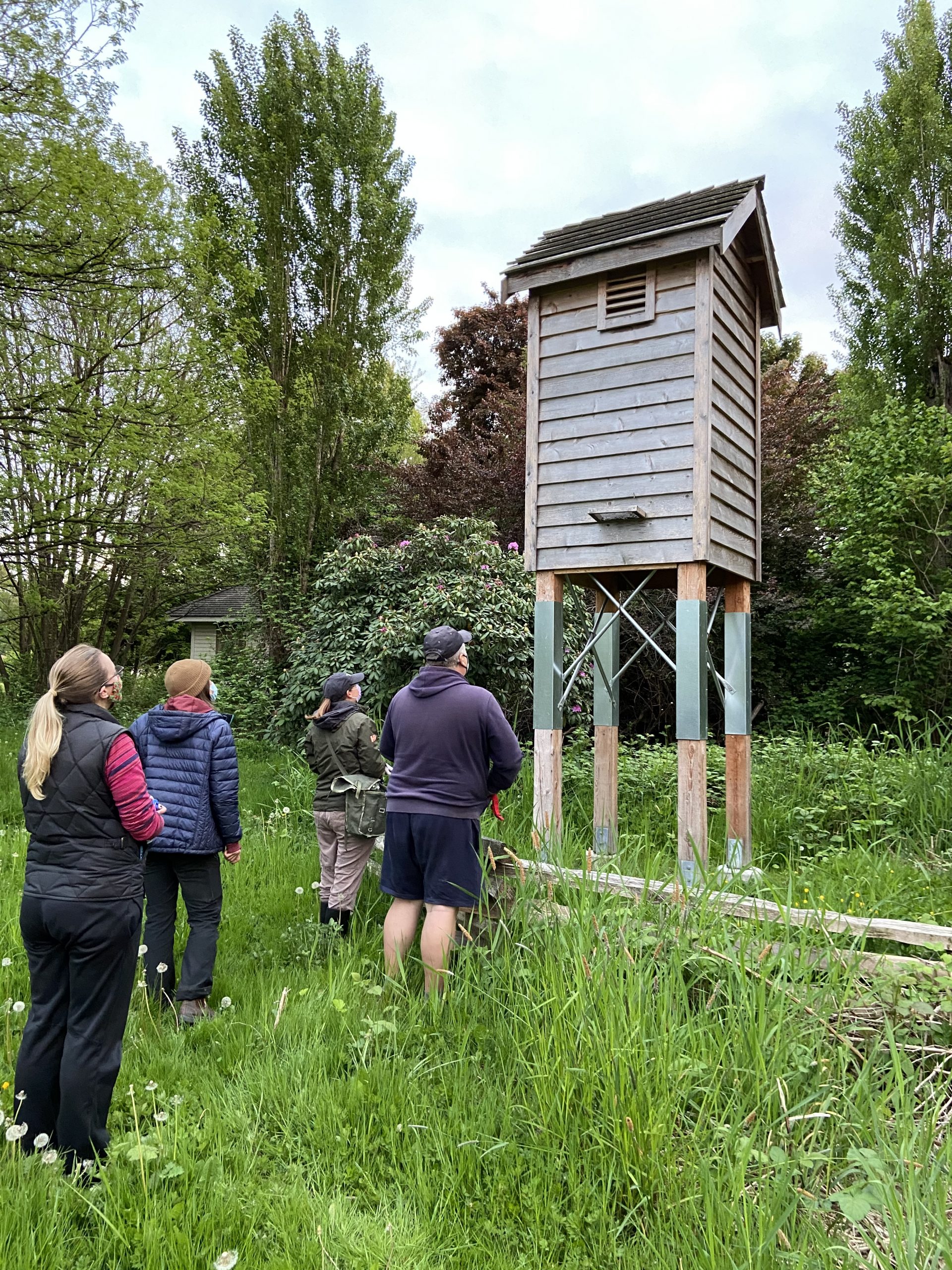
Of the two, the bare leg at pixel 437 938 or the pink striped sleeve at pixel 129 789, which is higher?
the pink striped sleeve at pixel 129 789

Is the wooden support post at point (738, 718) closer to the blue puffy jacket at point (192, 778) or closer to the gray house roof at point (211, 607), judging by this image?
the blue puffy jacket at point (192, 778)

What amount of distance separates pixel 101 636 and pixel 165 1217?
1606 centimetres

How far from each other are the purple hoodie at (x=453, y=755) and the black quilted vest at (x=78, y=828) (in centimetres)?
139

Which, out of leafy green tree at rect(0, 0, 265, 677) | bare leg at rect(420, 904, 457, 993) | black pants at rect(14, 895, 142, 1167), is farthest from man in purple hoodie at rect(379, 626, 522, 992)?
leafy green tree at rect(0, 0, 265, 677)

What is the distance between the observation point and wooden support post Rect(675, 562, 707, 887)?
17.1 ft

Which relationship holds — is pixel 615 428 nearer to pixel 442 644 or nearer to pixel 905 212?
pixel 442 644

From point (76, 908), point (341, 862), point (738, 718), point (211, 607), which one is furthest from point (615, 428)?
point (211, 607)

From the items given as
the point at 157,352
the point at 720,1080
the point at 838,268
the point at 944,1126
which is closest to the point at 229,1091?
the point at 720,1080

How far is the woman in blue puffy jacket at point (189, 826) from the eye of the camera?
380cm

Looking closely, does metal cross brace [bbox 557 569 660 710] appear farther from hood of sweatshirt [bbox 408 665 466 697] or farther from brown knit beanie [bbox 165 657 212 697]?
brown knit beanie [bbox 165 657 212 697]

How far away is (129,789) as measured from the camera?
2805 mm

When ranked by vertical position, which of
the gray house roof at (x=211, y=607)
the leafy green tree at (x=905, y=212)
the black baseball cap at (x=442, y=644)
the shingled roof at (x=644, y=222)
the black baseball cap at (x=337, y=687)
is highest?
the leafy green tree at (x=905, y=212)

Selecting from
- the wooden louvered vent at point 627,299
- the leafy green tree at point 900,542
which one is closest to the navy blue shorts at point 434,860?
the wooden louvered vent at point 627,299

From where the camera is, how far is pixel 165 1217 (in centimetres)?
222
